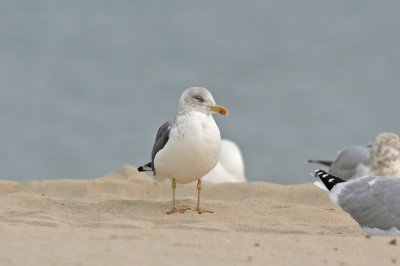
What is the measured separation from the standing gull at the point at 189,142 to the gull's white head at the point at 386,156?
215 centimetres

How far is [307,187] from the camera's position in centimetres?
975

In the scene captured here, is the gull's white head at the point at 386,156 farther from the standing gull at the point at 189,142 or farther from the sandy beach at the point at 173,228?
the standing gull at the point at 189,142

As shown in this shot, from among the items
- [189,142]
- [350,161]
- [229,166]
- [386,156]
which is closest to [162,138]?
[189,142]

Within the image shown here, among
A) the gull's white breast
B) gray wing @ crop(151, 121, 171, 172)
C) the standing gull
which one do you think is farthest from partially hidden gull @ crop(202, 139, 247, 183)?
the gull's white breast

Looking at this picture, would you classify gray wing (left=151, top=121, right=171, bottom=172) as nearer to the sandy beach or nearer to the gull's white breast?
the gull's white breast

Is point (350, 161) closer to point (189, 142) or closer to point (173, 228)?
point (189, 142)

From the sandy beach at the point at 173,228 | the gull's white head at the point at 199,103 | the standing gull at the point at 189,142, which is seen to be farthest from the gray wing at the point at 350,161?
the standing gull at the point at 189,142

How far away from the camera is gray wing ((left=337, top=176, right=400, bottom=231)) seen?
6957 mm

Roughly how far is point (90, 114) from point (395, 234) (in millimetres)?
12468

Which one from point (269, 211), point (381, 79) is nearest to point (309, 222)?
point (269, 211)

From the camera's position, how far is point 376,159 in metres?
9.62

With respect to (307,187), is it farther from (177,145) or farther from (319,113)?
(319,113)

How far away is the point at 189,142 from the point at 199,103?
48 centimetres

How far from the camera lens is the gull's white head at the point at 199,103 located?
794 centimetres
